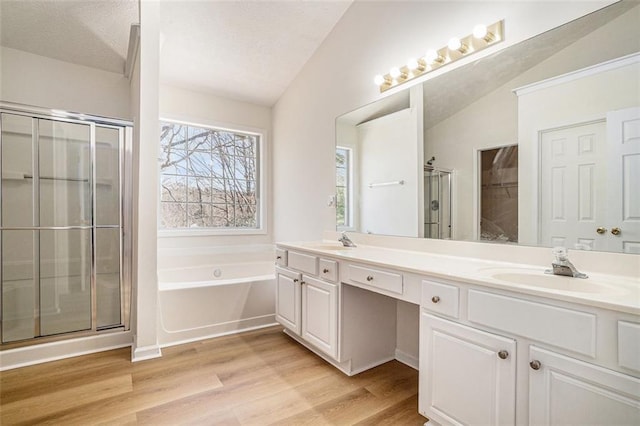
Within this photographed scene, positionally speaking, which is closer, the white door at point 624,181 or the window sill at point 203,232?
the white door at point 624,181

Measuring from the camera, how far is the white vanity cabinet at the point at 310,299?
81.4 inches

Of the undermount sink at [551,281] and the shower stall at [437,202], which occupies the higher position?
the shower stall at [437,202]

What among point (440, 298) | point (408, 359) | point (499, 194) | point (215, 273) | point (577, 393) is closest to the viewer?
point (577, 393)

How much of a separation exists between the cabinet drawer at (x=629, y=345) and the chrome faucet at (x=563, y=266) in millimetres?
443

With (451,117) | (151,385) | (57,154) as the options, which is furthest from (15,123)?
(451,117)

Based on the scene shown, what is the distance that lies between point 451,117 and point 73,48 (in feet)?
10.5

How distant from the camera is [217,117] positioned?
12.2 ft

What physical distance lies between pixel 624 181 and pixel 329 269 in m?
1.54

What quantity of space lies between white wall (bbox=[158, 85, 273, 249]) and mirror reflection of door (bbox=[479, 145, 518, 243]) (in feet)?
9.18

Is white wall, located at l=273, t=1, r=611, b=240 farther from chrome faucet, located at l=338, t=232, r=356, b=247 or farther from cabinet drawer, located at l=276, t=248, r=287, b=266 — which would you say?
cabinet drawer, located at l=276, t=248, r=287, b=266

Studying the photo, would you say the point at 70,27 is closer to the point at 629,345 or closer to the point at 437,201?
the point at 437,201

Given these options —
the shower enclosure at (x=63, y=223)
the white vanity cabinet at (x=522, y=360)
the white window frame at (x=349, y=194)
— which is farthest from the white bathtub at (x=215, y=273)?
the white vanity cabinet at (x=522, y=360)

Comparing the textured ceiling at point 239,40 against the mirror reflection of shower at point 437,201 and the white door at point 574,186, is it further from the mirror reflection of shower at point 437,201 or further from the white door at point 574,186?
the white door at point 574,186

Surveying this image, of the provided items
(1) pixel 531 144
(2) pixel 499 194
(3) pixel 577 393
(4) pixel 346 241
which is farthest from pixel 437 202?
(3) pixel 577 393
